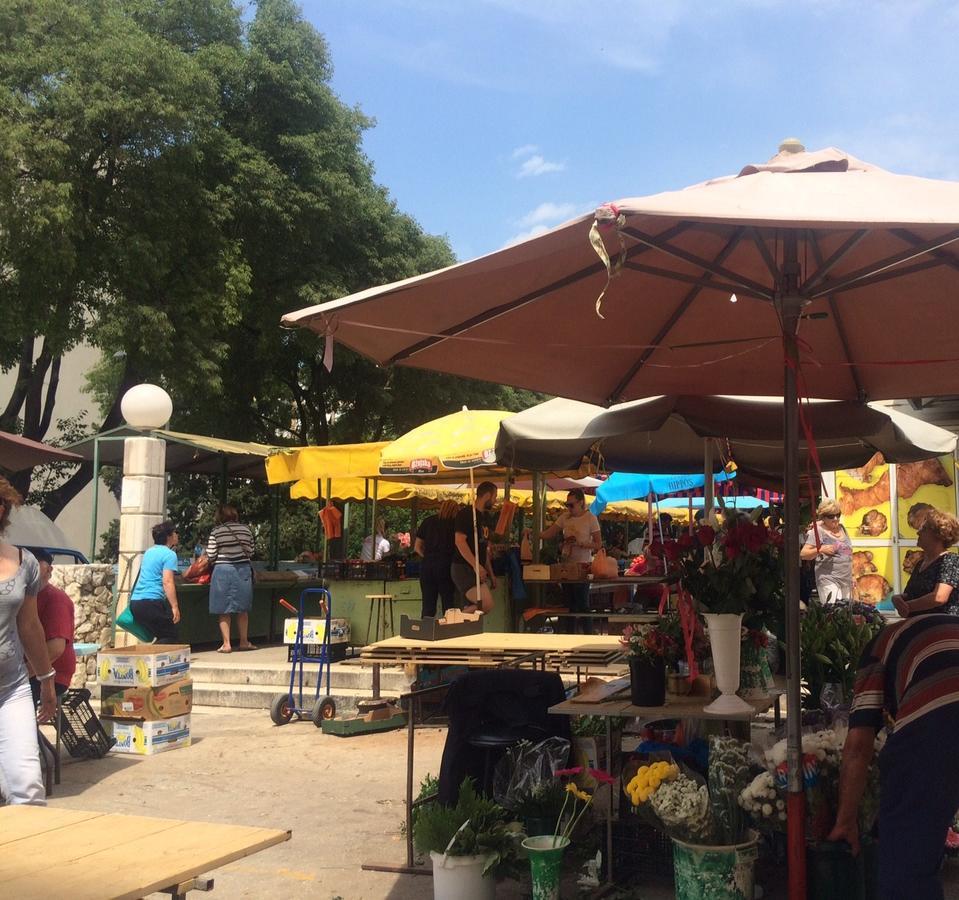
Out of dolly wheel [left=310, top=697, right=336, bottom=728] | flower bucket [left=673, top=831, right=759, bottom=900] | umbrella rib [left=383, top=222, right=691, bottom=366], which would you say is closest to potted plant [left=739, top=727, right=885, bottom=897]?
flower bucket [left=673, top=831, right=759, bottom=900]

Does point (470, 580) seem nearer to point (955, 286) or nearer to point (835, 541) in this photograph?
point (835, 541)

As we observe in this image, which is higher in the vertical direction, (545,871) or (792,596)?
(792,596)

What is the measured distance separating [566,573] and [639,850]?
18.9 ft

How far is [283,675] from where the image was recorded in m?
11.4

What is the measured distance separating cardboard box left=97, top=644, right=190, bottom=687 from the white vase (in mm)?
5414

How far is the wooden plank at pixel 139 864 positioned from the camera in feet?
8.79

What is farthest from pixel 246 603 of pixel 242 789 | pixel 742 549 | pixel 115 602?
pixel 742 549

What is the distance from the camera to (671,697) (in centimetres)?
470

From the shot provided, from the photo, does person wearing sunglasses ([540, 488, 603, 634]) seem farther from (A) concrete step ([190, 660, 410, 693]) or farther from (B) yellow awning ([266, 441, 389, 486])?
(B) yellow awning ([266, 441, 389, 486])

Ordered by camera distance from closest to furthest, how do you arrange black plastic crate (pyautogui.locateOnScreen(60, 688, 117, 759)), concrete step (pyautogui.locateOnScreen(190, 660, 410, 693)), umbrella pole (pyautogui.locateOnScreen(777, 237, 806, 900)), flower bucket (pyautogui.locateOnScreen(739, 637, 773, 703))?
umbrella pole (pyautogui.locateOnScreen(777, 237, 806, 900)) → flower bucket (pyautogui.locateOnScreen(739, 637, 773, 703)) → black plastic crate (pyautogui.locateOnScreen(60, 688, 117, 759)) → concrete step (pyautogui.locateOnScreen(190, 660, 410, 693))

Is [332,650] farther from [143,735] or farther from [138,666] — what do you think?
[138,666]

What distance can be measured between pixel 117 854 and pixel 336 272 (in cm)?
2200

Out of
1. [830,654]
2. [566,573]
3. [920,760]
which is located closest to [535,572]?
[566,573]

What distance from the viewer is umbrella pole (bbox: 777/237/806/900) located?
147 inches
